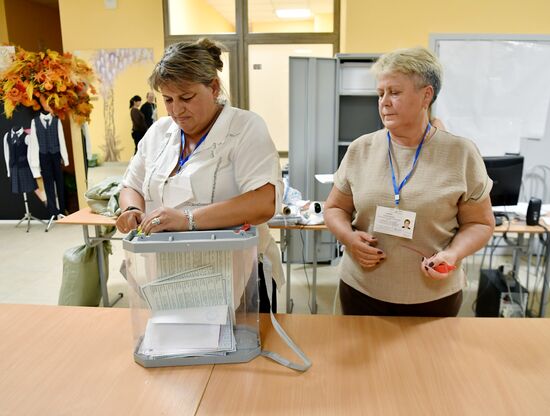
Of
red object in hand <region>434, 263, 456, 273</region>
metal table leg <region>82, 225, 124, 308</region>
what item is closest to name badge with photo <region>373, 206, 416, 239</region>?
red object in hand <region>434, 263, 456, 273</region>

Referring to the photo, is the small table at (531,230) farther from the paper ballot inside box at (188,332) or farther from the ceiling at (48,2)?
the ceiling at (48,2)

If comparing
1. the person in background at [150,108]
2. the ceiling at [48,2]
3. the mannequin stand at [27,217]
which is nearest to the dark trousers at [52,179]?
the mannequin stand at [27,217]

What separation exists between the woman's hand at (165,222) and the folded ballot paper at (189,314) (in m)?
0.12

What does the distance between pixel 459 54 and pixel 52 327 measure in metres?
3.81

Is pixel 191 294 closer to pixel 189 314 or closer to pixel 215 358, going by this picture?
pixel 189 314

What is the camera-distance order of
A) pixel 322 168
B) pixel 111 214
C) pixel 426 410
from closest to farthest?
pixel 426 410, pixel 111 214, pixel 322 168

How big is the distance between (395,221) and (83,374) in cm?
89

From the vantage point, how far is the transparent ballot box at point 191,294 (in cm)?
95

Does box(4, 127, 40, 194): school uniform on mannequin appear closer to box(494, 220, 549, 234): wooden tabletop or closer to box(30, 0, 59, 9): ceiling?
box(30, 0, 59, 9): ceiling

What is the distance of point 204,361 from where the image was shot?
1039mm

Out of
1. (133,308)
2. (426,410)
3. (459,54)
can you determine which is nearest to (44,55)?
(459,54)

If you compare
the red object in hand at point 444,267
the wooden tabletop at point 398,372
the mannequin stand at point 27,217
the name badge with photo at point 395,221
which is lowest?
the mannequin stand at point 27,217

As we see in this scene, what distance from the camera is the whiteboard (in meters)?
3.75

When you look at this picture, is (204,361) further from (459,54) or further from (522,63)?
(522,63)
